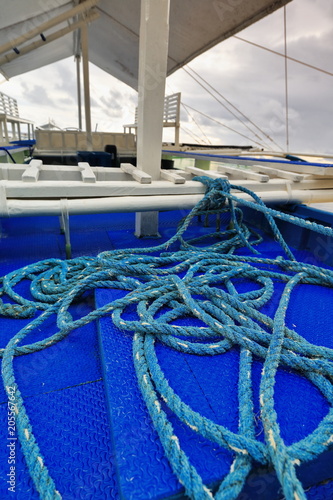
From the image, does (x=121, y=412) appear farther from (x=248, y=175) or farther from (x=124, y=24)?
(x=124, y=24)

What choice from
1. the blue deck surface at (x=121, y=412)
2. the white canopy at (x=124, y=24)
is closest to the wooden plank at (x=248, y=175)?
the blue deck surface at (x=121, y=412)

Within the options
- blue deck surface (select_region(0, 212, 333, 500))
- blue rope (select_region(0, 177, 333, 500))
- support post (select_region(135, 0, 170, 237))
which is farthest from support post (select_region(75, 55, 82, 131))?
blue deck surface (select_region(0, 212, 333, 500))

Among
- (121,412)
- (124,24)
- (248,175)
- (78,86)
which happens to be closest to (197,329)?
(121,412)

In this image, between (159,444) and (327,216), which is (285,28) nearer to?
(327,216)

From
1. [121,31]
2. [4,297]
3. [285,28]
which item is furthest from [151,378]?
[121,31]

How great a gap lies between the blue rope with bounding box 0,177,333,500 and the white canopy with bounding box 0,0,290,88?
171 inches

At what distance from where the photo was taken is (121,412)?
589mm

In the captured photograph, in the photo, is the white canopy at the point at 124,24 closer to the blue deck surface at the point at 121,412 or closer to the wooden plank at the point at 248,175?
the wooden plank at the point at 248,175

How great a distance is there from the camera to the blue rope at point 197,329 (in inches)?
19.7

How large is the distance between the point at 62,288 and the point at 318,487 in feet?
3.00

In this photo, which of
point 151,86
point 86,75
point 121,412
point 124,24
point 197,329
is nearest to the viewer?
point 121,412

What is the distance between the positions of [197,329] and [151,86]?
1.30 meters

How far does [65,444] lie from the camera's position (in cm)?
61

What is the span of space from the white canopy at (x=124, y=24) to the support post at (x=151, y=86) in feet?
11.3
